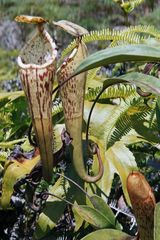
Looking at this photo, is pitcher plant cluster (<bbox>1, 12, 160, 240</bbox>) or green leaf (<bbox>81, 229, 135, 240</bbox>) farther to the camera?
green leaf (<bbox>81, 229, 135, 240</bbox>)

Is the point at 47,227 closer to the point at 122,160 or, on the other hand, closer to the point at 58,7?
the point at 122,160

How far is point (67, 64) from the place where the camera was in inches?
37.1

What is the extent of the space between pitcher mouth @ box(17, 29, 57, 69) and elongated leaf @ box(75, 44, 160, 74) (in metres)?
0.18

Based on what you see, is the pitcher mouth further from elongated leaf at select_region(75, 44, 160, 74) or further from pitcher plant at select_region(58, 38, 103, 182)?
elongated leaf at select_region(75, 44, 160, 74)

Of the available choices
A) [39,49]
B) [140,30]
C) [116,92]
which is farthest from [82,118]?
[140,30]

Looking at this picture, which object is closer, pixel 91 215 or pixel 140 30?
pixel 91 215

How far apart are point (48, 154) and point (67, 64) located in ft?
0.47

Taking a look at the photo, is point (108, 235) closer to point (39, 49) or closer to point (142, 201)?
point (142, 201)

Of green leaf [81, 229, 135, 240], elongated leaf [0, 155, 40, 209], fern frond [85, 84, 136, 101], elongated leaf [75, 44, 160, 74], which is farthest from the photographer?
fern frond [85, 84, 136, 101]

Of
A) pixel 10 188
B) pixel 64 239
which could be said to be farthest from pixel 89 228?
pixel 10 188

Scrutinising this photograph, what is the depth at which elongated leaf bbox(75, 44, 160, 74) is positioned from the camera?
0.77 metres

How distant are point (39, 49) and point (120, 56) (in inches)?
8.9

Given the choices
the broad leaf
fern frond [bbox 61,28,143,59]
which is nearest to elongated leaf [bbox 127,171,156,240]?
the broad leaf

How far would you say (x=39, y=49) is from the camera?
979mm
